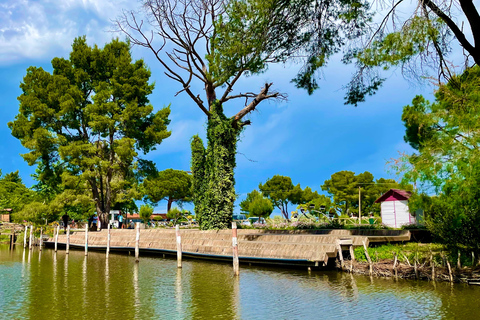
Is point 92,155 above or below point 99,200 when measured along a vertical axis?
above

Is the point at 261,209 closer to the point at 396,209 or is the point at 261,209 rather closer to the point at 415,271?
the point at 396,209

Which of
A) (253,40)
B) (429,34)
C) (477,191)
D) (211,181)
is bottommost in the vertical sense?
(477,191)

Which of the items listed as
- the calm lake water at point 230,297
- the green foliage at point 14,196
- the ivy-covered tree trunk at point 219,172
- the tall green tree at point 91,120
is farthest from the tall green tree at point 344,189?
the calm lake water at point 230,297

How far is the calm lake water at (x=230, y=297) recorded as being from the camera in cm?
930

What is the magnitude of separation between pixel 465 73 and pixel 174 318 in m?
10.7

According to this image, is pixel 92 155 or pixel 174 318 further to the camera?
pixel 92 155

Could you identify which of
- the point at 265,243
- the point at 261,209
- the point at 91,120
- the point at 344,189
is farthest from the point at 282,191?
the point at 265,243

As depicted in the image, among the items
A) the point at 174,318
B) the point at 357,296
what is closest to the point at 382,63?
the point at 357,296

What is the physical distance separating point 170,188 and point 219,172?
43.1 meters

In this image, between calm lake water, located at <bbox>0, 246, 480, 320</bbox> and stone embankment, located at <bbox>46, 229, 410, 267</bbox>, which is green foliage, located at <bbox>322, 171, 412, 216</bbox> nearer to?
stone embankment, located at <bbox>46, 229, 410, 267</bbox>

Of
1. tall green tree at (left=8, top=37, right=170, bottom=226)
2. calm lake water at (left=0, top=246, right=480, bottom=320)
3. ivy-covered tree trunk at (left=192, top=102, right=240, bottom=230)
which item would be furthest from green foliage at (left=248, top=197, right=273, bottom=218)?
calm lake water at (left=0, top=246, right=480, bottom=320)

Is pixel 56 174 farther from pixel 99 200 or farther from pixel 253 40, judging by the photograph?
pixel 253 40

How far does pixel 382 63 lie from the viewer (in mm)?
13109

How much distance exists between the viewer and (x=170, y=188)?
67438mm
